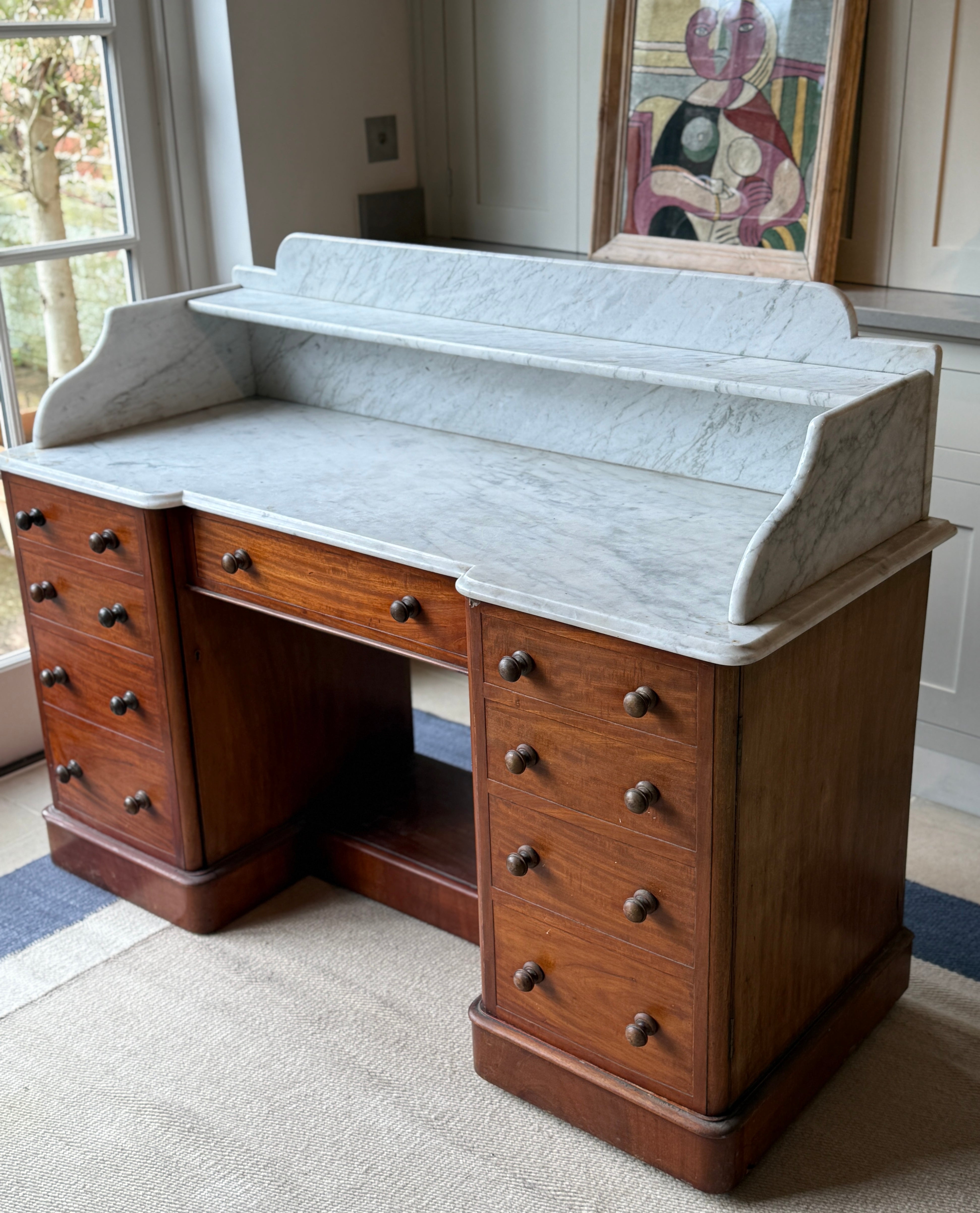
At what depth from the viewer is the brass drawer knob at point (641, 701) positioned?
4.88 feet

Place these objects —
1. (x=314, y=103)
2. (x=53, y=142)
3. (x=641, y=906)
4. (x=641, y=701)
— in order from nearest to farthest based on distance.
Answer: (x=641, y=701)
(x=641, y=906)
(x=53, y=142)
(x=314, y=103)

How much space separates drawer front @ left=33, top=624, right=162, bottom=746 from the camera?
2.16m

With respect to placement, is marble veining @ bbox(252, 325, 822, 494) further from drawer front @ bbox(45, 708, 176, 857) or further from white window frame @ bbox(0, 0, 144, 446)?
drawer front @ bbox(45, 708, 176, 857)

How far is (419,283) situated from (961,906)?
4.83 ft

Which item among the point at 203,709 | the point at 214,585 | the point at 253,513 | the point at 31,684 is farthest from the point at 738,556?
the point at 31,684

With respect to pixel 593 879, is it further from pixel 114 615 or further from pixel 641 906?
pixel 114 615

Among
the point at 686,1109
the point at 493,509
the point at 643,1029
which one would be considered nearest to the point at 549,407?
the point at 493,509

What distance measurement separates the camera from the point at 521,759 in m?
1.64

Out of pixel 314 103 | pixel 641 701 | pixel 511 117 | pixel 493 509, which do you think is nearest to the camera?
pixel 641 701

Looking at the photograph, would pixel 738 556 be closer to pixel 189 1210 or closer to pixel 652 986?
pixel 652 986

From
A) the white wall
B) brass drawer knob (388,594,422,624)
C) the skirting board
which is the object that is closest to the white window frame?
the white wall

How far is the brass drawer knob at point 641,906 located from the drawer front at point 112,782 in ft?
3.10

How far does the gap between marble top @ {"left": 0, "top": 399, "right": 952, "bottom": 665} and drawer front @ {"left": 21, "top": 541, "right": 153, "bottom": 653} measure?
16 cm

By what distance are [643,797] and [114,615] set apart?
1039 millimetres
